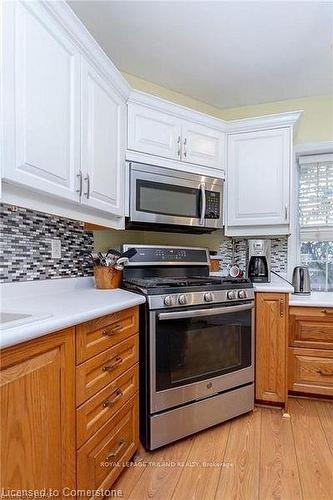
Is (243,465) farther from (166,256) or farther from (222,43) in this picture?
(222,43)

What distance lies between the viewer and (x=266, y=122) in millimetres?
2396

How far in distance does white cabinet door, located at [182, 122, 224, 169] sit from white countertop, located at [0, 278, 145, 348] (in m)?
1.20

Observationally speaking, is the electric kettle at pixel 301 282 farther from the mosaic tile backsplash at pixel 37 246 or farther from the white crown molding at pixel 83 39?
the white crown molding at pixel 83 39

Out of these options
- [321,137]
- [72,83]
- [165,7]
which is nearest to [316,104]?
[321,137]

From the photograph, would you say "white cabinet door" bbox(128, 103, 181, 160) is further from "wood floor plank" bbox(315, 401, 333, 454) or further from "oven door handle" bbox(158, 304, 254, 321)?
"wood floor plank" bbox(315, 401, 333, 454)

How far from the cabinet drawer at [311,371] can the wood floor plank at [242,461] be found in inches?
15.6

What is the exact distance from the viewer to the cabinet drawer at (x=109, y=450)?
116 centimetres

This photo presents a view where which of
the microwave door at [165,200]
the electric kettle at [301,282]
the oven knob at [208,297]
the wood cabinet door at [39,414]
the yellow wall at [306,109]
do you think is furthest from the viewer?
the yellow wall at [306,109]

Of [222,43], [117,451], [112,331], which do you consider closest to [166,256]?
[112,331]

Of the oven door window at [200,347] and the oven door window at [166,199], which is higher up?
the oven door window at [166,199]

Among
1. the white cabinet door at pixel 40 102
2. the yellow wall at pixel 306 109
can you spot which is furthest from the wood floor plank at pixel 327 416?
the yellow wall at pixel 306 109

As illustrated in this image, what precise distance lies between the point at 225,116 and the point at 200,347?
214 centimetres

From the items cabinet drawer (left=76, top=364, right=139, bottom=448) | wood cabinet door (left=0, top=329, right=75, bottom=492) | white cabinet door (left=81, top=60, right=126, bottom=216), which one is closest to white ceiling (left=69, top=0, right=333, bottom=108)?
white cabinet door (left=81, top=60, right=126, bottom=216)

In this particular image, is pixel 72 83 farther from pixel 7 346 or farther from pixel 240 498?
pixel 240 498
